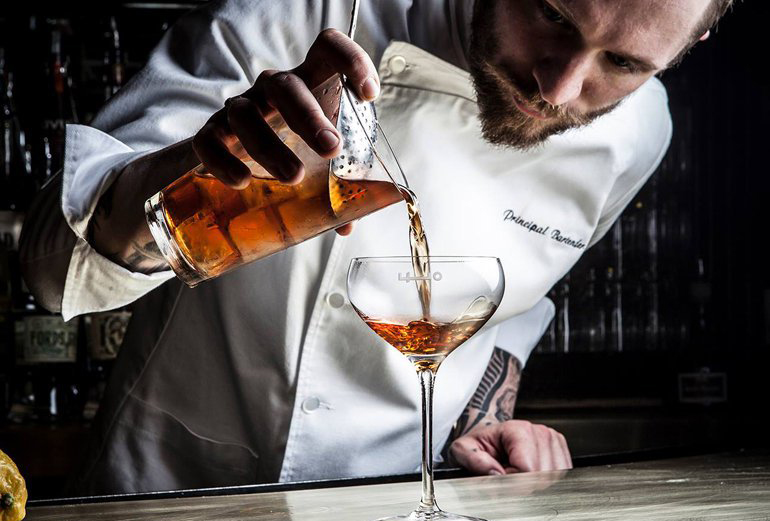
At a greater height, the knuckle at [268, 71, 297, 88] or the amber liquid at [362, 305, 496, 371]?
the knuckle at [268, 71, 297, 88]

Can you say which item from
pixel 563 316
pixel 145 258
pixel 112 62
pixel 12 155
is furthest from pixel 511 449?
pixel 12 155

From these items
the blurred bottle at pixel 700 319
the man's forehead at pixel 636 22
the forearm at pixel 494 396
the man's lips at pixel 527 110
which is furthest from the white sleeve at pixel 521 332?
the blurred bottle at pixel 700 319

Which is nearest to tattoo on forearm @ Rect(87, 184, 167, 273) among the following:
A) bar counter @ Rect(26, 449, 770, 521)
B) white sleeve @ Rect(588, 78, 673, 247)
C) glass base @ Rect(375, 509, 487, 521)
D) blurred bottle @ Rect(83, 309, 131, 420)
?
bar counter @ Rect(26, 449, 770, 521)

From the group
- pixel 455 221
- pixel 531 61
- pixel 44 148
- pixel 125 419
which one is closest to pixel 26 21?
pixel 44 148

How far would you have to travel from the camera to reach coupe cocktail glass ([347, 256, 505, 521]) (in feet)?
2.96

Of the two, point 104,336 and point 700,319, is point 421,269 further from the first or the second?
point 700,319

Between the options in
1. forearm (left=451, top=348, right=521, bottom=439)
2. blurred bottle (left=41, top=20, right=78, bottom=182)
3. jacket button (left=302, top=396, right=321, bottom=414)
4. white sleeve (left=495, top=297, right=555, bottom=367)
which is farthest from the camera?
blurred bottle (left=41, top=20, right=78, bottom=182)

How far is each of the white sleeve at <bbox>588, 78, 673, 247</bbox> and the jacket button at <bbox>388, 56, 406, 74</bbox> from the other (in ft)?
1.61

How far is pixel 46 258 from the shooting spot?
1224 mm

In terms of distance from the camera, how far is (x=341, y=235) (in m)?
1.12

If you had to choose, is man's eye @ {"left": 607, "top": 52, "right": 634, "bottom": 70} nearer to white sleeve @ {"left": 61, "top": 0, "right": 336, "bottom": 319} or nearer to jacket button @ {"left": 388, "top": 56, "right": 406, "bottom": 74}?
jacket button @ {"left": 388, "top": 56, "right": 406, "bottom": 74}

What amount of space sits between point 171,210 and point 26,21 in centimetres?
196

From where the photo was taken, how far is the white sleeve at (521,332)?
1777 millimetres

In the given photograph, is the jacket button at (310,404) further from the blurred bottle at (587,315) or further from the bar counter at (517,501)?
the blurred bottle at (587,315)
